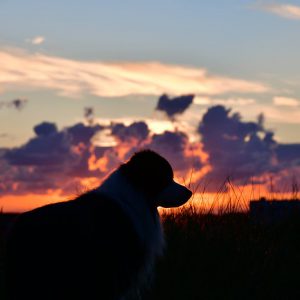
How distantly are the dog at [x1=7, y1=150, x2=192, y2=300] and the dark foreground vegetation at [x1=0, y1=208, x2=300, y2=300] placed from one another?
597 millimetres

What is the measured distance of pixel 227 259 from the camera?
10.4 metres

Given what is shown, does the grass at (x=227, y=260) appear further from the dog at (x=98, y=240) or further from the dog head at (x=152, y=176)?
the dog head at (x=152, y=176)

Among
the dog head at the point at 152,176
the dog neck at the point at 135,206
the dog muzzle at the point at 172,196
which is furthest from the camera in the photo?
the dog muzzle at the point at 172,196

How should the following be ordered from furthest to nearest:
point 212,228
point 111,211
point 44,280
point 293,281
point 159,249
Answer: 1. point 212,228
2. point 293,281
3. point 159,249
4. point 111,211
5. point 44,280

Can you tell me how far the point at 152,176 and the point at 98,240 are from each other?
1313 millimetres

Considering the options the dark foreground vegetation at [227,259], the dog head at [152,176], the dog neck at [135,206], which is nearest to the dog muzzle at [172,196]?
the dog head at [152,176]

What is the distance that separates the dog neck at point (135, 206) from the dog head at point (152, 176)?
0.09 m

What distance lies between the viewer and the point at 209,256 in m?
10.4

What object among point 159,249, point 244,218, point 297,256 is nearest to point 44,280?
point 159,249

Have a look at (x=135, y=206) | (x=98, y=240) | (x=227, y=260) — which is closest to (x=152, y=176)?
(x=135, y=206)

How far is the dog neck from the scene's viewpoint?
882cm

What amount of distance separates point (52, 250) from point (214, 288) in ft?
8.34

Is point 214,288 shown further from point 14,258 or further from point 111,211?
point 14,258

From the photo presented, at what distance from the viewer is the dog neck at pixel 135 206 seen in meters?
8.82
